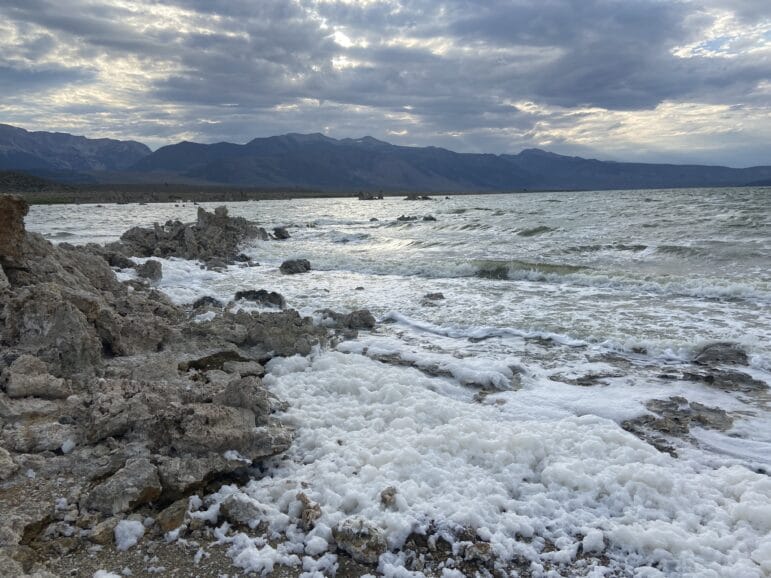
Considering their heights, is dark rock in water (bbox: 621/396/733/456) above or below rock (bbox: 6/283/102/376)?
below

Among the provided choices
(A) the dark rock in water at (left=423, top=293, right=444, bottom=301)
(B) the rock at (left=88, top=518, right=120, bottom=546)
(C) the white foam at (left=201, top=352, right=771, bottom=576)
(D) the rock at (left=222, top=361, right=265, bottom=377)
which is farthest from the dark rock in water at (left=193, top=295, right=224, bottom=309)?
(B) the rock at (left=88, top=518, right=120, bottom=546)

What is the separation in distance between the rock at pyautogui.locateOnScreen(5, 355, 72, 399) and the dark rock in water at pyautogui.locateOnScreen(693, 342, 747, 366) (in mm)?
9426

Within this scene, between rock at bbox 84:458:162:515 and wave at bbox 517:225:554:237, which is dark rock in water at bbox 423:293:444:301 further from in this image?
wave at bbox 517:225:554:237

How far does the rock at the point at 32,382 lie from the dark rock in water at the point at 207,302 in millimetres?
5784

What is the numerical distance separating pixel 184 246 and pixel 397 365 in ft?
59.8

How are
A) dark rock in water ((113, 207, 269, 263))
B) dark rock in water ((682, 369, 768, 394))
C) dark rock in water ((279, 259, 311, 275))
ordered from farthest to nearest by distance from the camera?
dark rock in water ((113, 207, 269, 263)) → dark rock in water ((279, 259, 311, 275)) → dark rock in water ((682, 369, 768, 394))

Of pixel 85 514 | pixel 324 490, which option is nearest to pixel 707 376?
pixel 324 490

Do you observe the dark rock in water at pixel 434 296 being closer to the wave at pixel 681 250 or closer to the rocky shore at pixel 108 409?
the rocky shore at pixel 108 409

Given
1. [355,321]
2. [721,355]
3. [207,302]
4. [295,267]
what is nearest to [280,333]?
[355,321]

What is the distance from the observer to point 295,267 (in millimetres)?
20359

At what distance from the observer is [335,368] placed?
810 cm

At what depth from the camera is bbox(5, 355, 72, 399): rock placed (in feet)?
19.7

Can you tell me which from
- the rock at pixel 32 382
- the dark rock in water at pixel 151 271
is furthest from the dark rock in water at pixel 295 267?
the rock at pixel 32 382

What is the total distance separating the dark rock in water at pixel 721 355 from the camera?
8.60m
